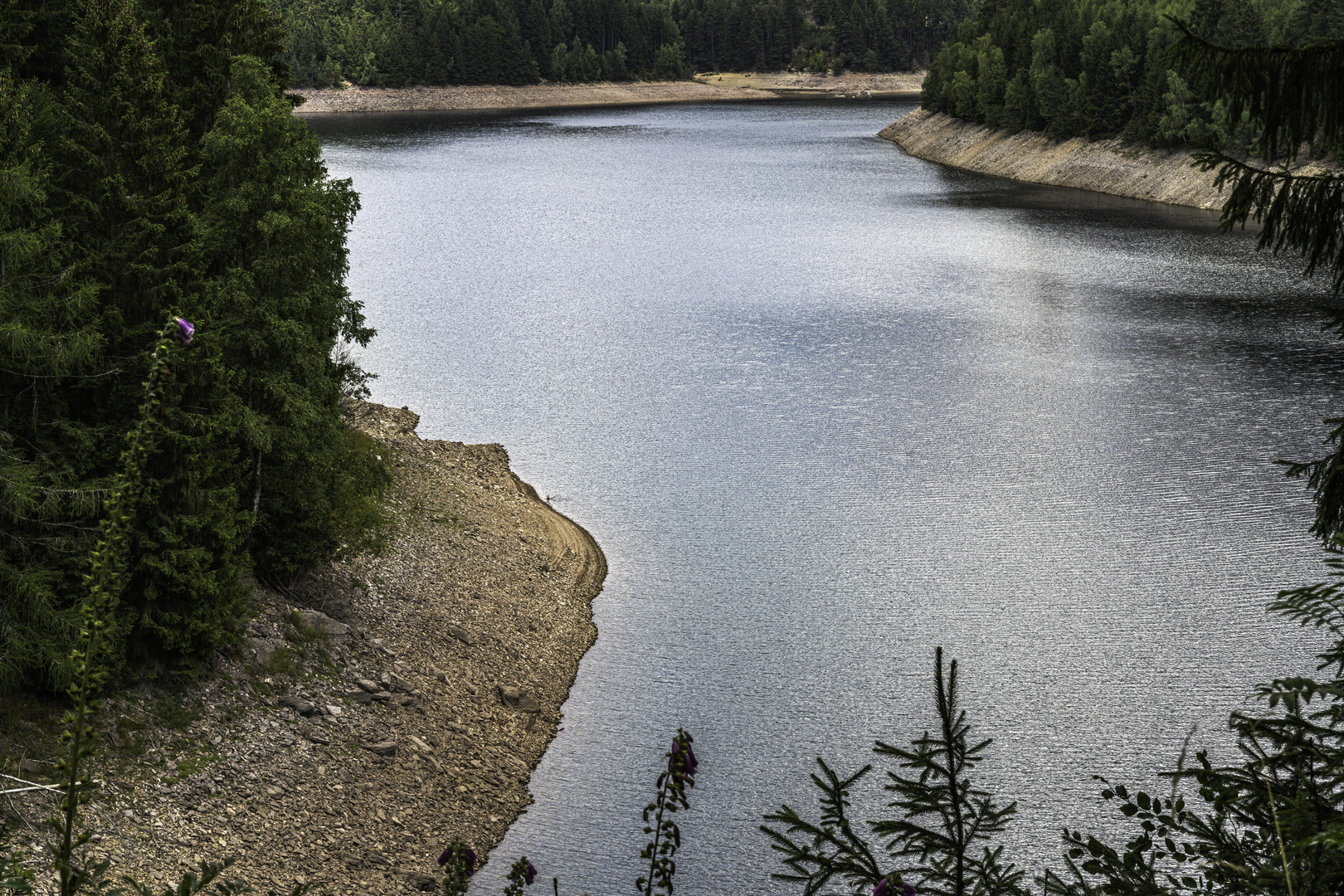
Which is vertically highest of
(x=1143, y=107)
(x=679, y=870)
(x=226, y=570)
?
(x=1143, y=107)

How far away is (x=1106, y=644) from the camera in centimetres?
2670

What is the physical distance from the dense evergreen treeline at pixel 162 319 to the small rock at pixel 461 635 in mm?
2763

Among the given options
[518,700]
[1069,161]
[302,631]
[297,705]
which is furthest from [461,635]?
[1069,161]

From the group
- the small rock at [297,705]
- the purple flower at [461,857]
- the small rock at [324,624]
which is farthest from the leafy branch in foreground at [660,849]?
the small rock at [324,624]

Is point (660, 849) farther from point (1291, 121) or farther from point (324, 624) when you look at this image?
point (324, 624)

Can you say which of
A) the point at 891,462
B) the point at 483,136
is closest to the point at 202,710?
the point at 891,462

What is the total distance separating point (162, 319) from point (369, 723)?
26.0 feet

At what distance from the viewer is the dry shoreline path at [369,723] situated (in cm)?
1736

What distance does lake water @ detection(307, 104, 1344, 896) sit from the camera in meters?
23.2

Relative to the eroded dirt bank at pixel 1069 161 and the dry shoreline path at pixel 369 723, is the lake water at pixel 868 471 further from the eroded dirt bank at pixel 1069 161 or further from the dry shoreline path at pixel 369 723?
the eroded dirt bank at pixel 1069 161

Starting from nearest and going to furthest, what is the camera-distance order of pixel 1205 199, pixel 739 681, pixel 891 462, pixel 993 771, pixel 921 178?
pixel 993 771
pixel 739 681
pixel 891 462
pixel 1205 199
pixel 921 178

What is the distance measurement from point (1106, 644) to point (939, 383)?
20494mm

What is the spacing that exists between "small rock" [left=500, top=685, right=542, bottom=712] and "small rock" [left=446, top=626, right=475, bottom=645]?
1.51 m

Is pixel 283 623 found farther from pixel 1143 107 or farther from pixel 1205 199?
pixel 1143 107
